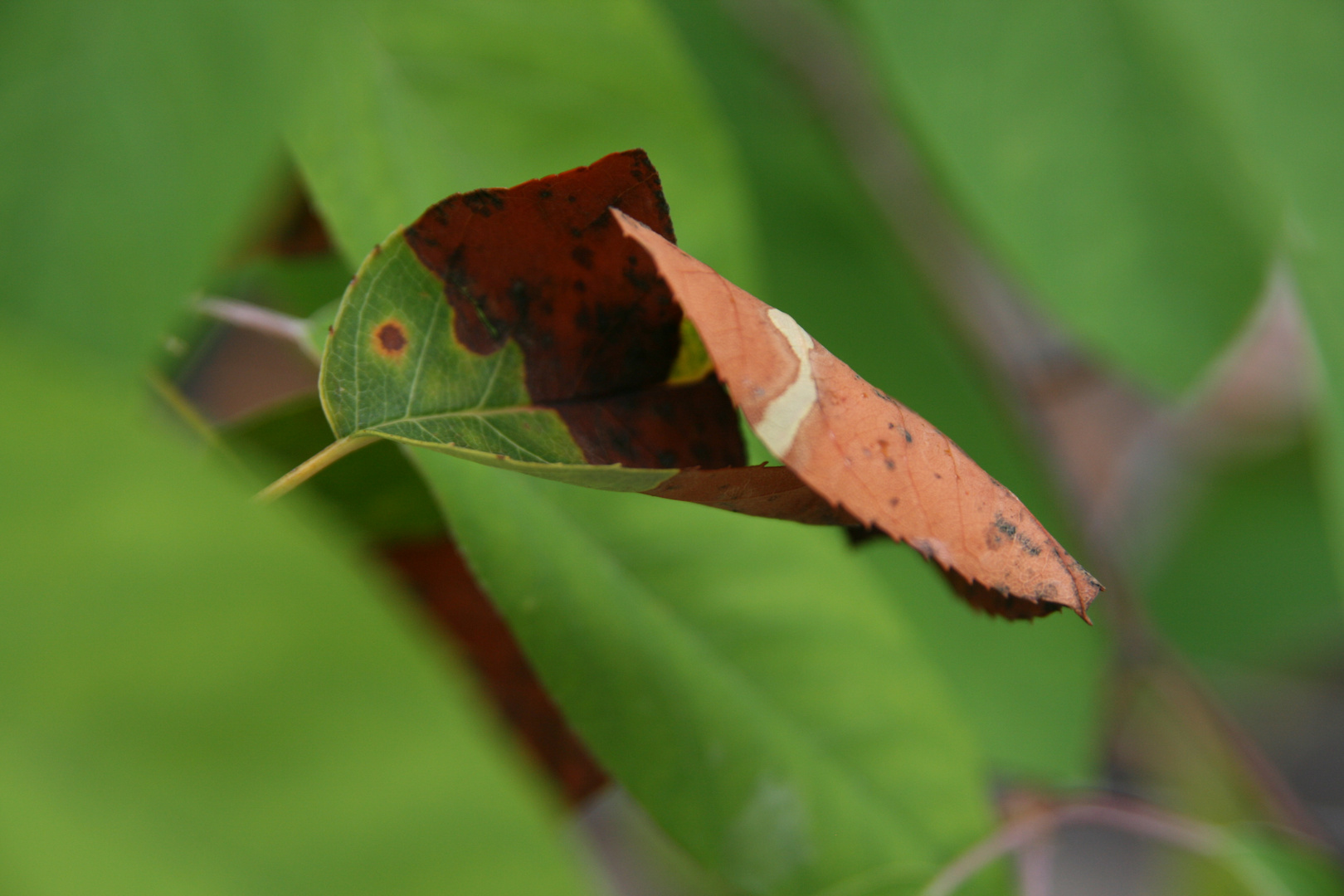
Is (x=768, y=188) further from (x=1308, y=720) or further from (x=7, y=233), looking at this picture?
(x=1308, y=720)

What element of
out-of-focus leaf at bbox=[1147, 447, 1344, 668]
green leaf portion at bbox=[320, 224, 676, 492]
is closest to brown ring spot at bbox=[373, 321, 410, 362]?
green leaf portion at bbox=[320, 224, 676, 492]

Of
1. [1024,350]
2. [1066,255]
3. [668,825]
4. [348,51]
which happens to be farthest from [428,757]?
[1024,350]

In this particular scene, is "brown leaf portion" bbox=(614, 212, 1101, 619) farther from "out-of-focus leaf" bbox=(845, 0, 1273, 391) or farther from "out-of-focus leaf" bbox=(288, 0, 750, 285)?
"out-of-focus leaf" bbox=(845, 0, 1273, 391)

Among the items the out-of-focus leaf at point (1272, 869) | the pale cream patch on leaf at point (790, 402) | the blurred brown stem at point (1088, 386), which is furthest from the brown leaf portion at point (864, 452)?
the out-of-focus leaf at point (1272, 869)

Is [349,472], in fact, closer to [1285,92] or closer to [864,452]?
[864,452]

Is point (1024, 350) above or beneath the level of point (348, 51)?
beneath

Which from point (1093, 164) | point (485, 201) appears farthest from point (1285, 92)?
point (485, 201)
